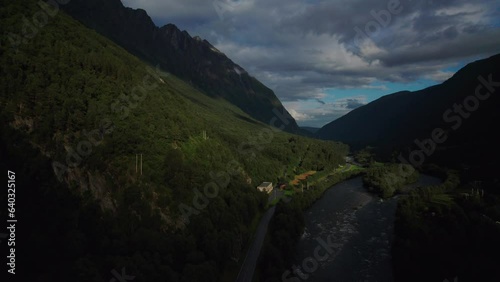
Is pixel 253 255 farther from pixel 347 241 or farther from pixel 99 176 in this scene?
pixel 99 176

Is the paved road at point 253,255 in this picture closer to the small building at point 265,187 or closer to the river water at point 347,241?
the river water at point 347,241

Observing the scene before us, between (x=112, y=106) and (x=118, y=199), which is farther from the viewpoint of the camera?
(x=112, y=106)

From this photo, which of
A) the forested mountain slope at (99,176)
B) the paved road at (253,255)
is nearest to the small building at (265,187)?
the forested mountain slope at (99,176)

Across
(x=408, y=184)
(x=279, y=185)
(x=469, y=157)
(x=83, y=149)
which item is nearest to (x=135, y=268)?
(x=83, y=149)

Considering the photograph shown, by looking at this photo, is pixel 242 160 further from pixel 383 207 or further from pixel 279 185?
pixel 383 207

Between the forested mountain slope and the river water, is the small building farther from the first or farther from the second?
the forested mountain slope

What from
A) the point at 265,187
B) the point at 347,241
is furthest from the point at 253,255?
the point at 265,187
